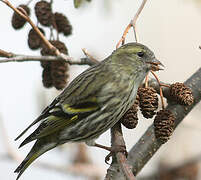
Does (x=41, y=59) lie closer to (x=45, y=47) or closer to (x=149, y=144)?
(x=45, y=47)

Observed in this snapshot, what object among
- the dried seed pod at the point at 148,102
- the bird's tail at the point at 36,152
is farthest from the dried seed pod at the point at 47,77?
the dried seed pod at the point at 148,102

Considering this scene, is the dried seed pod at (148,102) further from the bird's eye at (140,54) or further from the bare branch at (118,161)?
the bird's eye at (140,54)

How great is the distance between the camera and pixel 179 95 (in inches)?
102

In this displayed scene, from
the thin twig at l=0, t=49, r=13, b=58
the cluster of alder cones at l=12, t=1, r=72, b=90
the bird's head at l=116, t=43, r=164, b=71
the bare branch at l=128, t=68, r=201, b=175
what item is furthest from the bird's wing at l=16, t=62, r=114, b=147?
the thin twig at l=0, t=49, r=13, b=58

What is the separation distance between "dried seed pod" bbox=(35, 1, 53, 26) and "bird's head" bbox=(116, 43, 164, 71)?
0.53 m

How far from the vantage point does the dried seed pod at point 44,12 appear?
9.72 ft

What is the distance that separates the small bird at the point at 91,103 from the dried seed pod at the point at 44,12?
1.48ft

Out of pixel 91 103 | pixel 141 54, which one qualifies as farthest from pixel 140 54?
pixel 91 103

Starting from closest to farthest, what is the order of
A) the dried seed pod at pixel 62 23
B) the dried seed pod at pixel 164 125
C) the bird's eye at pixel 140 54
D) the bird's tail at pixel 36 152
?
1. the dried seed pod at pixel 164 125
2. the bird's tail at pixel 36 152
3. the bird's eye at pixel 140 54
4. the dried seed pod at pixel 62 23

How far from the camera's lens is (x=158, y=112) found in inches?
101

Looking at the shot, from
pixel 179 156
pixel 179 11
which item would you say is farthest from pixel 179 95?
pixel 179 11

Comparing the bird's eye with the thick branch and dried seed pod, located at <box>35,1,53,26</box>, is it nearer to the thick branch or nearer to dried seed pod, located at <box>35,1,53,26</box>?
the thick branch

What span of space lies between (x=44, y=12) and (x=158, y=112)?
40.5 inches

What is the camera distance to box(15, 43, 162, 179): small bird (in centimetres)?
291
